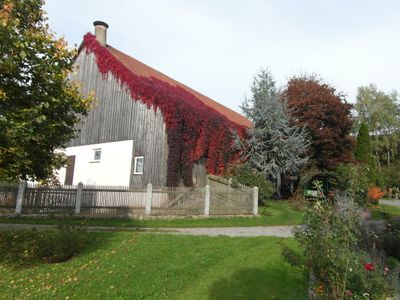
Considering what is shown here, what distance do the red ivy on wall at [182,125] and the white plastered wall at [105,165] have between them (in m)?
2.84

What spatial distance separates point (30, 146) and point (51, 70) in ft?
5.28

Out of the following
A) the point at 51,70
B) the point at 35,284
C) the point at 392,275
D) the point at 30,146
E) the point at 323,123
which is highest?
the point at 323,123

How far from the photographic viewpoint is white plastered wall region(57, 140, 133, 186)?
20.5 meters

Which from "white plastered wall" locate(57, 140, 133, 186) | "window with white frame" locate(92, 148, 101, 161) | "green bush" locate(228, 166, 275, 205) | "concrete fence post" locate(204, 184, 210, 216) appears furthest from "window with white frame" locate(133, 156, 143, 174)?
"concrete fence post" locate(204, 184, 210, 216)

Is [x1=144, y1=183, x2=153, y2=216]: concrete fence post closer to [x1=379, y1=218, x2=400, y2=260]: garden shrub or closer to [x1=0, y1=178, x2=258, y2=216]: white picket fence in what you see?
[x1=0, y1=178, x2=258, y2=216]: white picket fence

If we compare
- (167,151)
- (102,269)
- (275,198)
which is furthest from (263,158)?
(102,269)

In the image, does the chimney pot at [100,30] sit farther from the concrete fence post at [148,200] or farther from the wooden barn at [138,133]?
the concrete fence post at [148,200]

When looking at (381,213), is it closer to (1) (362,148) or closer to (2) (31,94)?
(2) (31,94)

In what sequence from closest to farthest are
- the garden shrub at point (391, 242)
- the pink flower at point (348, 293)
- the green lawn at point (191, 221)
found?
the pink flower at point (348, 293)
the garden shrub at point (391, 242)
the green lawn at point (191, 221)

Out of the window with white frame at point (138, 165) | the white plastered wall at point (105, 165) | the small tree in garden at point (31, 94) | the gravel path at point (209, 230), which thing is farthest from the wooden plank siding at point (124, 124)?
the small tree in garden at point (31, 94)

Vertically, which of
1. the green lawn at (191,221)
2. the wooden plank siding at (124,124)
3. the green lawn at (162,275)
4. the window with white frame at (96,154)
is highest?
the wooden plank siding at (124,124)

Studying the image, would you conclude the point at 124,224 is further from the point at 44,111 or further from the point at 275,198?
the point at 275,198

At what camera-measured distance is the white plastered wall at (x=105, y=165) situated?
67.2 ft

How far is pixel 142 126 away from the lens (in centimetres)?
2036
